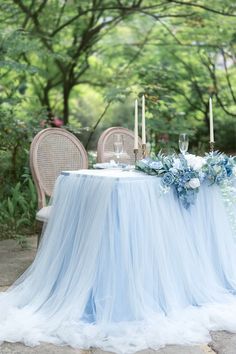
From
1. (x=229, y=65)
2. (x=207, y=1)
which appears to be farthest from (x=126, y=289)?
(x=229, y=65)

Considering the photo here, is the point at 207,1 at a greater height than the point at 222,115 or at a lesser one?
greater

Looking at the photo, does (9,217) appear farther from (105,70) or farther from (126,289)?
(105,70)

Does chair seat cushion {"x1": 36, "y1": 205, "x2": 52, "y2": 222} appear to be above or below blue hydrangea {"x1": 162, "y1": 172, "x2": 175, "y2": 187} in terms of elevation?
below

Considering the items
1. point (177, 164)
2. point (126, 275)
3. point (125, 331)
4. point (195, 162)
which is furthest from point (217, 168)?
point (125, 331)

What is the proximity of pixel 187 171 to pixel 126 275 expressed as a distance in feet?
2.15

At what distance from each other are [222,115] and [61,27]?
3.75m

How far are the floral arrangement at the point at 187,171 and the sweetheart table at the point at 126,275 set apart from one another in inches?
2.1

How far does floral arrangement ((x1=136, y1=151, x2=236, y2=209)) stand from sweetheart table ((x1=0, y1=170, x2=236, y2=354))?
0.05 m

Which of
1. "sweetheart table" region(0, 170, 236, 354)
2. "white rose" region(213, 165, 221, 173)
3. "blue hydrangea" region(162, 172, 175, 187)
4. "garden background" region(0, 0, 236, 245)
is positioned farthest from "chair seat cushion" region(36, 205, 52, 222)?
"garden background" region(0, 0, 236, 245)

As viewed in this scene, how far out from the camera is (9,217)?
4.70 metres

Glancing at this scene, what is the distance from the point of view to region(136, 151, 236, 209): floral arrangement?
98.0 inches

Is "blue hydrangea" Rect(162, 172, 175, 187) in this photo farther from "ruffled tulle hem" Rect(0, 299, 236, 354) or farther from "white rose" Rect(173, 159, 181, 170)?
"ruffled tulle hem" Rect(0, 299, 236, 354)

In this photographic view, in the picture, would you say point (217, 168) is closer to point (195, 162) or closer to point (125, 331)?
point (195, 162)

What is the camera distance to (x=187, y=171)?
252 cm
